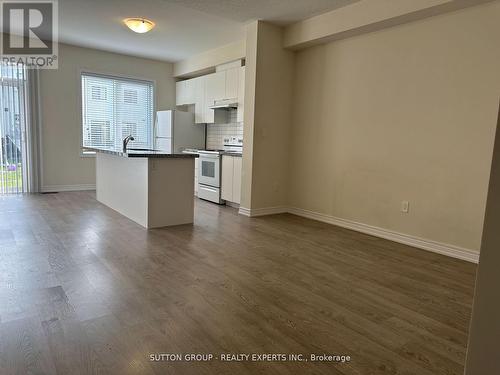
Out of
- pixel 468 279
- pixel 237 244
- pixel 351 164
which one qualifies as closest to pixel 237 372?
pixel 237 244

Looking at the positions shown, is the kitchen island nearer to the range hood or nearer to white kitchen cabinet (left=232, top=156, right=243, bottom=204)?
white kitchen cabinet (left=232, top=156, right=243, bottom=204)

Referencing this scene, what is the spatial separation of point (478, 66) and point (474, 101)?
32 cm

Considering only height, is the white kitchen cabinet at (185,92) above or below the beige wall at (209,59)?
below

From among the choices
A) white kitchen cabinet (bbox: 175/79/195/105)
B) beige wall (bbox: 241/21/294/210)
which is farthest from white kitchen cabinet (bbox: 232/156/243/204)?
white kitchen cabinet (bbox: 175/79/195/105)

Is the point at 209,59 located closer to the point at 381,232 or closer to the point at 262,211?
the point at 262,211

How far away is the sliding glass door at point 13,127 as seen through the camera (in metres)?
5.83

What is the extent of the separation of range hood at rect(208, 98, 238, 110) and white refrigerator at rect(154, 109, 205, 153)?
2.60 ft

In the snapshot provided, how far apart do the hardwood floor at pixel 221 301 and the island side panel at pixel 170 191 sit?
291 mm

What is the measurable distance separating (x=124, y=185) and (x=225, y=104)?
7.57 feet

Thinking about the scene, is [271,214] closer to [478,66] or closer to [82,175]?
[478,66]

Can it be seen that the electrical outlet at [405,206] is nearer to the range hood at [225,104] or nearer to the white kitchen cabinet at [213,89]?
the range hood at [225,104]

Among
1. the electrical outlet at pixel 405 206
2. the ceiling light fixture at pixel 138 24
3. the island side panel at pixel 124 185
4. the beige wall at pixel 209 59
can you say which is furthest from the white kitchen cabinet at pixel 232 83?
the electrical outlet at pixel 405 206

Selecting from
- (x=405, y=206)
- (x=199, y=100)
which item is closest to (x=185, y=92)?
(x=199, y=100)

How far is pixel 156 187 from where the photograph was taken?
4066 mm
